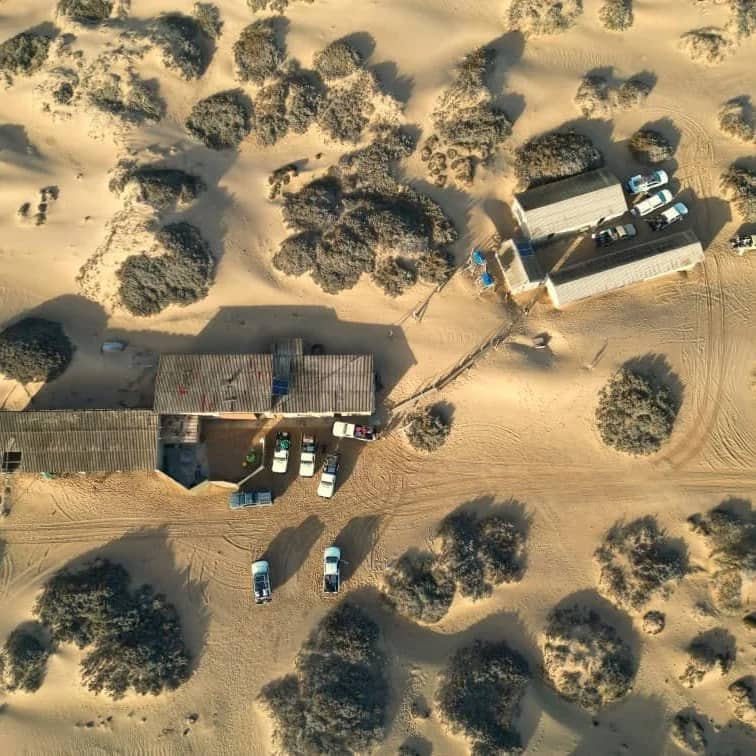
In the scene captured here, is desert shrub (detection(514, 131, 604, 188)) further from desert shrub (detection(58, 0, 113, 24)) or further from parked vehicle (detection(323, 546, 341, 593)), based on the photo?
desert shrub (detection(58, 0, 113, 24))

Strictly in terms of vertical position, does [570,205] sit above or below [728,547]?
above

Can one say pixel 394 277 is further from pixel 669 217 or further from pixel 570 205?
pixel 669 217

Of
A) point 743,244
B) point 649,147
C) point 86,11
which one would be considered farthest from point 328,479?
point 86,11

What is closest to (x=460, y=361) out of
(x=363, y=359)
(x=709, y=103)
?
(x=363, y=359)

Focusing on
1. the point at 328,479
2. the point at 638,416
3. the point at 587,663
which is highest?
the point at 638,416

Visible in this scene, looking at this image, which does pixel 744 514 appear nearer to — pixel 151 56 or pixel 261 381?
pixel 261 381
